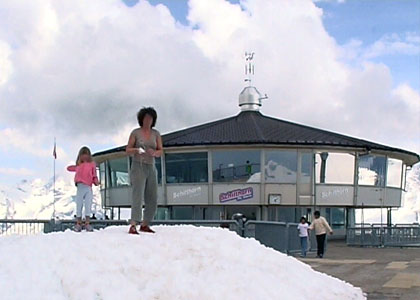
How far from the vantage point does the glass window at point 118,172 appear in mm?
43562

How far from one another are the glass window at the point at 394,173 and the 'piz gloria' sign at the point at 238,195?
10.6 m

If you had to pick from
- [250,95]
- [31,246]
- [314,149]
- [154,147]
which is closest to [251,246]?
[154,147]

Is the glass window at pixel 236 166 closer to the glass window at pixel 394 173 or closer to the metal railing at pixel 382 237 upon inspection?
the metal railing at pixel 382 237

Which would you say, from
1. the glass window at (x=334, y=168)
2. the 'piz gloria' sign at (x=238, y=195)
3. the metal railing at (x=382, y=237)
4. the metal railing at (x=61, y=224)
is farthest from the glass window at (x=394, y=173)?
the metal railing at (x=61, y=224)

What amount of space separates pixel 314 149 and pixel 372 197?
5.91 meters

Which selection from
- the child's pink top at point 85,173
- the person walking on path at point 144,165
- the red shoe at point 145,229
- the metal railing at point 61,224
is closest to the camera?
the person walking on path at point 144,165

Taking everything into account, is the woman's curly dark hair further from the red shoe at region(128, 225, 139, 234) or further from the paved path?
the paved path

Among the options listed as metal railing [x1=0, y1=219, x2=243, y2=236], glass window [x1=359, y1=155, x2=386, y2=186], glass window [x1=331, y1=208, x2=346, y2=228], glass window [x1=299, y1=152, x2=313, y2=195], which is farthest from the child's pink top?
glass window [x1=331, y1=208, x2=346, y2=228]

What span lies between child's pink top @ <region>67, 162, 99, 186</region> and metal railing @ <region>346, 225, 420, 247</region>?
21.3 metres

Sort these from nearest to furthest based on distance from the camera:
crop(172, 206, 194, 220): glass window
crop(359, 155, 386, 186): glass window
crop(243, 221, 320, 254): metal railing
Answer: crop(243, 221, 320, 254): metal railing → crop(172, 206, 194, 220): glass window → crop(359, 155, 386, 186): glass window

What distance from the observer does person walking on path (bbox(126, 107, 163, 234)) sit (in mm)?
10039

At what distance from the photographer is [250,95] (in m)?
47.0

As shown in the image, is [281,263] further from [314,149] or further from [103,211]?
[103,211]

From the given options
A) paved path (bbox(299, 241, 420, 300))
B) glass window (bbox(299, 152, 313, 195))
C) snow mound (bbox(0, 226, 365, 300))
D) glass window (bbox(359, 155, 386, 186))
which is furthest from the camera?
glass window (bbox(359, 155, 386, 186))
